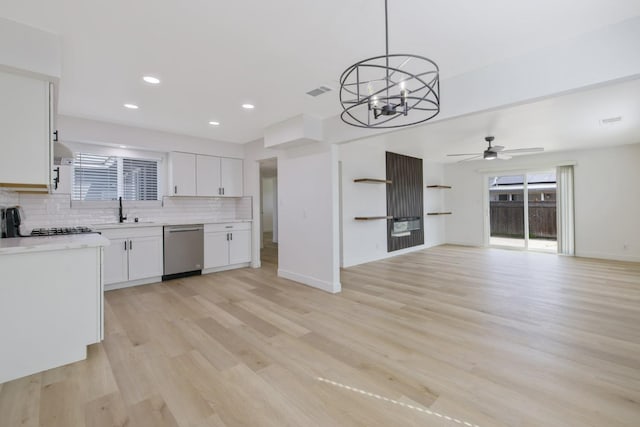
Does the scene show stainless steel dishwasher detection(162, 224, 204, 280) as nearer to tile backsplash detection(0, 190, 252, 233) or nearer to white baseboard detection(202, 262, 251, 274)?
white baseboard detection(202, 262, 251, 274)

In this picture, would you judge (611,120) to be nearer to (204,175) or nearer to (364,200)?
(364,200)

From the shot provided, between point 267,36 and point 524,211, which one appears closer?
point 267,36

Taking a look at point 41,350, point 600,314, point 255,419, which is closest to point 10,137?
point 41,350

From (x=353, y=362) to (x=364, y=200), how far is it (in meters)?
4.13

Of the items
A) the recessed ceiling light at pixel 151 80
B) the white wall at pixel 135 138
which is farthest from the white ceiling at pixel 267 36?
the white wall at pixel 135 138

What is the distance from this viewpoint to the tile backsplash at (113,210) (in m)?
3.83

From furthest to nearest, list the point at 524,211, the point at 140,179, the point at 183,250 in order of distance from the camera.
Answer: the point at 524,211, the point at 140,179, the point at 183,250

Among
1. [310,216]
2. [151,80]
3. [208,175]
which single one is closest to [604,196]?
[310,216]

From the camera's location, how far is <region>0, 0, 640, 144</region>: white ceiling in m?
1.85

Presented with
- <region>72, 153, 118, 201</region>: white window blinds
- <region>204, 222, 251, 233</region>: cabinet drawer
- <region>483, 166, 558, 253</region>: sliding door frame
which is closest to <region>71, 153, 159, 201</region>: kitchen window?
<region>72, 153, 118, 201</region>: white window blinds

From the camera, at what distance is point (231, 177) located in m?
5.56

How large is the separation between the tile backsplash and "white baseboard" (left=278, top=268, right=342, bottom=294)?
1.58 metres

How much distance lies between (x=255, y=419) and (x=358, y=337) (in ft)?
4.01

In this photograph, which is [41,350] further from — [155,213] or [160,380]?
[155,213]
